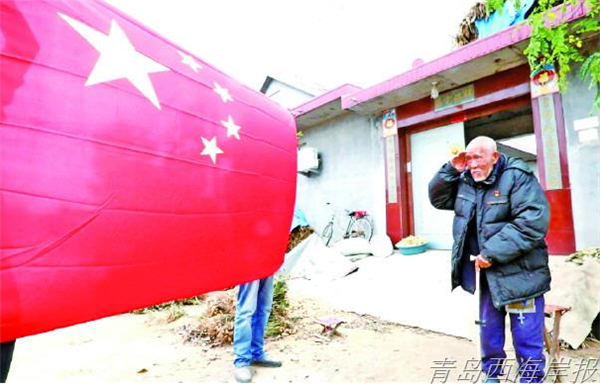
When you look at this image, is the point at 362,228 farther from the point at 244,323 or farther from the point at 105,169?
the point at 105,169

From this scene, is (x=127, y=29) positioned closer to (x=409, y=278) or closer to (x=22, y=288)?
(x=22, y=288)

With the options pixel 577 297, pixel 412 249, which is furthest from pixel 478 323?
pixel 412 249

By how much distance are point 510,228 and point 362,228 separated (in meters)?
4.76

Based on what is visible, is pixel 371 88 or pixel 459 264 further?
pixel 371 88

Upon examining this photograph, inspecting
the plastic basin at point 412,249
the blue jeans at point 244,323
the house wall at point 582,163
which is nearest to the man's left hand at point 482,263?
the blue jeans at point 244,323

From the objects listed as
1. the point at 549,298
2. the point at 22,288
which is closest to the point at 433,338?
the point at 549,298

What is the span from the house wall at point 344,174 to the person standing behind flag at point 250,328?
412cm

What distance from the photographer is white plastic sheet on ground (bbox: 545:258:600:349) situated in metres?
2.51

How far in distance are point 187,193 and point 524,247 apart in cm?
167

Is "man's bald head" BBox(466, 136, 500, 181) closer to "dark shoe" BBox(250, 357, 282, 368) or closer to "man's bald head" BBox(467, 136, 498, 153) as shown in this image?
"man's bald head" BBox(467, 136, 498, 153)

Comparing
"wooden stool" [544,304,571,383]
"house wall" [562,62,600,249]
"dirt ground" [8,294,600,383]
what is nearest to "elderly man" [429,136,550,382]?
"wooden stool" [544,304,571,383]

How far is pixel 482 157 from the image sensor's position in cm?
197

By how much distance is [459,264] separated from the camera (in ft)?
6.89

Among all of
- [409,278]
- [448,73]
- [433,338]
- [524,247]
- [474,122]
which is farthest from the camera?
[474,122]
